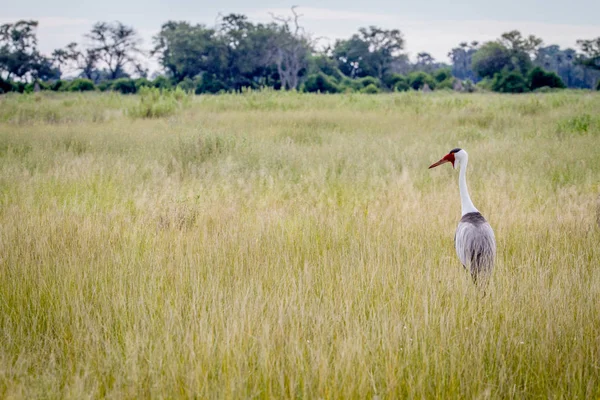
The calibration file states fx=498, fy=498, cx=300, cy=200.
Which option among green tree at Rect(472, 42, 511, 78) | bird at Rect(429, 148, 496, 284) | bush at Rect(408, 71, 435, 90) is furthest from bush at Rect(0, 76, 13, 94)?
green tree at Rect(472, 42, 511, 78)

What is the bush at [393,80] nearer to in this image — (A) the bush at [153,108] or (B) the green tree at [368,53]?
(B) the green tree at [368,53]

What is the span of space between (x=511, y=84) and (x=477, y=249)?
5067 centimetres

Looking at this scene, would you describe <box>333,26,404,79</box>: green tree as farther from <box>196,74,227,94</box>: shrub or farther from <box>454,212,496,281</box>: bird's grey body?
<box>454,212,496,281</box>: bird's grey body

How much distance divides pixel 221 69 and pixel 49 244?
178 feet

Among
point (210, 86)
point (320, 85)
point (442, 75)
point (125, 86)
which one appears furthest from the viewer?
point (442, 75)

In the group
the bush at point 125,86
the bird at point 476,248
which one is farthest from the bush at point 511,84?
the bird at point 476,248

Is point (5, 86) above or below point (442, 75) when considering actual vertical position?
below

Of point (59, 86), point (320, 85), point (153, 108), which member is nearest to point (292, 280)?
point (153, 108)

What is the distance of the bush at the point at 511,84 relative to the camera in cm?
4847

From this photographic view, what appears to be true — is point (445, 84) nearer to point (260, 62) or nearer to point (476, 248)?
point (260, 62)

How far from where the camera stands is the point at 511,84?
49.0 metres

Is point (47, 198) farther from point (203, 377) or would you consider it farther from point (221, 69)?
point (221, 69)

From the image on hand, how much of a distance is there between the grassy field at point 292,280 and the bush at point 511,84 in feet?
141

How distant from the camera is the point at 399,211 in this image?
5.88 m
